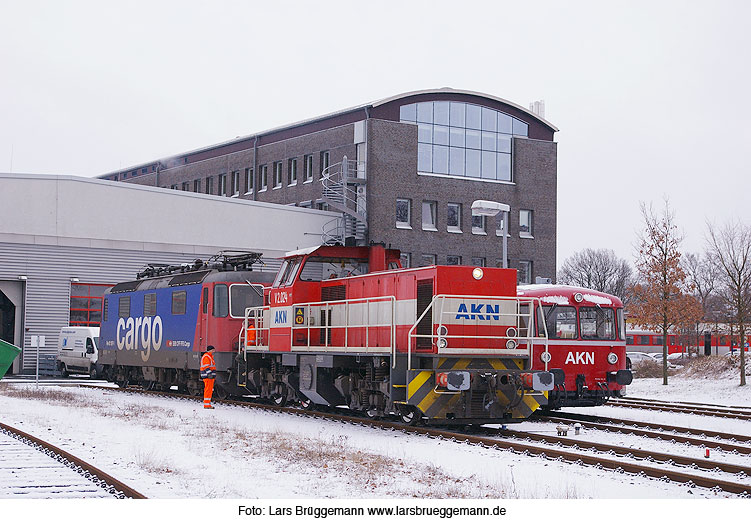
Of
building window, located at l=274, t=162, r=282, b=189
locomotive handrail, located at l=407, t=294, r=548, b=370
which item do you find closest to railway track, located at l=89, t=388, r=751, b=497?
locomotive handrail, located at l=407, t=294, r=548, b=370

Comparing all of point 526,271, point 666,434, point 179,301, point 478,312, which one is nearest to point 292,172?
point 526,271

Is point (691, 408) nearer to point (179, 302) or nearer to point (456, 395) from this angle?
point (456, 395)

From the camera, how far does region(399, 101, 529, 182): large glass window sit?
5034 cm

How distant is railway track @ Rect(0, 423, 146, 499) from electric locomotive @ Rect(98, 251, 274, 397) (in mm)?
9612

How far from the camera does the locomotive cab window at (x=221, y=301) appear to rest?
23.0 m

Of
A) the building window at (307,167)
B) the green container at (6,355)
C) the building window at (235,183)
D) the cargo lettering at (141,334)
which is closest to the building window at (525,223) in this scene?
the building window at (307,167)

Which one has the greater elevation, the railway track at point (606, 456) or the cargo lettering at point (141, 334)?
the cargo lettering at point (141, 334)

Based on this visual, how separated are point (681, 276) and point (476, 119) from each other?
2081cm

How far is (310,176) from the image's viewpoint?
172 ft

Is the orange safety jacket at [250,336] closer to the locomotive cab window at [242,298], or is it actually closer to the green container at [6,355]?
the locomotive cab window at [242,298]

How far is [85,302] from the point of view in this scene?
133 feet

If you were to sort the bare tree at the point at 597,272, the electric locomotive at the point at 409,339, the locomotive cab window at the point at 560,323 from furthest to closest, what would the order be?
the bare tree at the point at 597,272 → the locomotive cab window at the point at 560,323 → the electric locomotive at the point at 409,339

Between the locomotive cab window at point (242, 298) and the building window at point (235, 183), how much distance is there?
35.3 m

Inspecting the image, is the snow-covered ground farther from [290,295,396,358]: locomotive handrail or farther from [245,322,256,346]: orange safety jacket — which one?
[245,322,256,346]: orange safety jacket
